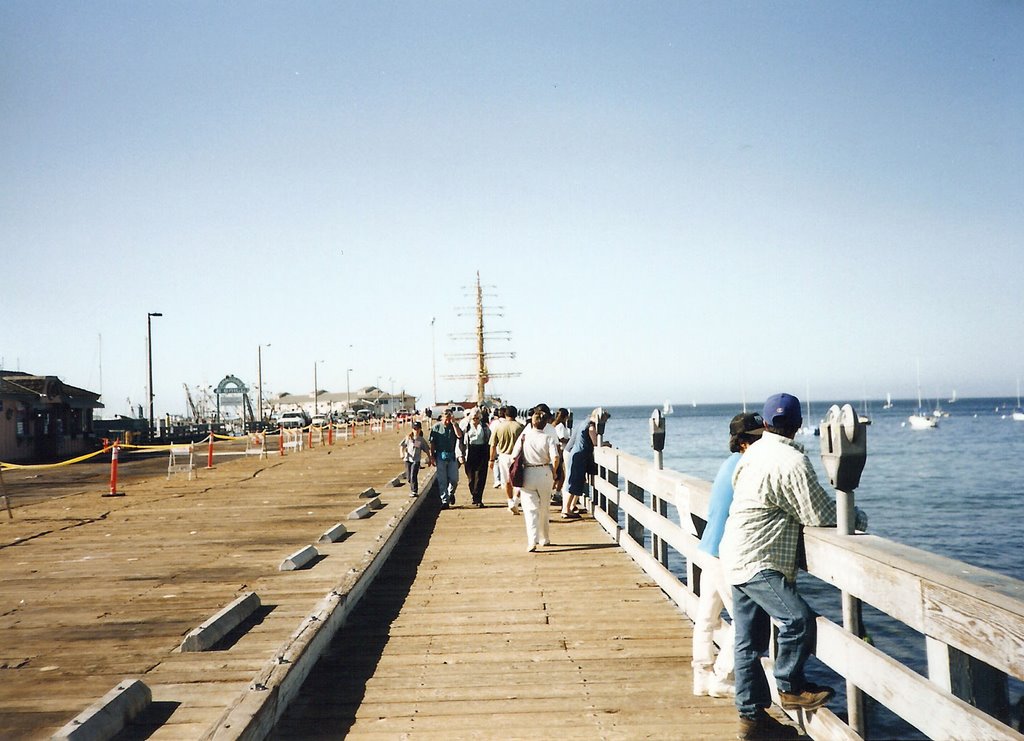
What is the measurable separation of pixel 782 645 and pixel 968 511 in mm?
34991

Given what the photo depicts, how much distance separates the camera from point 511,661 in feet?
20.3

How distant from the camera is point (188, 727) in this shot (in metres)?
4.56

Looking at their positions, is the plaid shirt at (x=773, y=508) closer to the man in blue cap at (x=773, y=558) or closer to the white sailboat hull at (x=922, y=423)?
the man in blue cap at (x=773, y=558)

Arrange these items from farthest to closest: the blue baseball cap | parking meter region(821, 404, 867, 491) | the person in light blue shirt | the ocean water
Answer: the ocean water, the person in light blue shirt, the blue baseball cap, parking meter region(821, 404, 867, 491)

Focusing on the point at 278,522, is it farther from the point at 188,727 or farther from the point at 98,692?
the point at 188,727

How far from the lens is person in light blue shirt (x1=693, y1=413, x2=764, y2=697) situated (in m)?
5.13

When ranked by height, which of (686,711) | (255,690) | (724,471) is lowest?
(686,711)

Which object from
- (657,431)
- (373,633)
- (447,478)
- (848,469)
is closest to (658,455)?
(657,431)

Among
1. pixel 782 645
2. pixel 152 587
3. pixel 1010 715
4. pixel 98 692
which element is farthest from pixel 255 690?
pixel 152 587

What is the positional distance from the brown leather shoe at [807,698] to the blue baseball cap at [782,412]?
4.45 feet

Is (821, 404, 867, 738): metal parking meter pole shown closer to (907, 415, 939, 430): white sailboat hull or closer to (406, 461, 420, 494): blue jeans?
(406, 461, 420, 494): blue jeans

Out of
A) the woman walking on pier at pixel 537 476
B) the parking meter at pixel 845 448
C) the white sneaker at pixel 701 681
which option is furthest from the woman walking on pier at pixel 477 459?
the parking meter at pixel 845 448

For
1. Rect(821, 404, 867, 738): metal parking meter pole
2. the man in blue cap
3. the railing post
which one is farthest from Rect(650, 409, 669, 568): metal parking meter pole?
Rect(821, 404, 867, 738): metal parking meter pole

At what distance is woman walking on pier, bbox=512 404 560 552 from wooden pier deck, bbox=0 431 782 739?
293 millimetres
